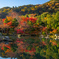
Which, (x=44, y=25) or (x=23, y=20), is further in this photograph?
(x=23, y=20)

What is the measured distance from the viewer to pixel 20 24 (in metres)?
30.8

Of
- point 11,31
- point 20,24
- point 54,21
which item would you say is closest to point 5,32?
point 11,31

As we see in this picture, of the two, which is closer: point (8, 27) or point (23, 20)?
point (8, 27)

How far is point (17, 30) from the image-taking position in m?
30.5

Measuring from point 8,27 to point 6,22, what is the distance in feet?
5.66

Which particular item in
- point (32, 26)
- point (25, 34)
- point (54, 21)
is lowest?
point (25, 34)

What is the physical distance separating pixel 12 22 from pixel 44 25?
29.2 feet

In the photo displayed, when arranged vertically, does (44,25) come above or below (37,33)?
above

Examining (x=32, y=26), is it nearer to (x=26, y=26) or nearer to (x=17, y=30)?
(x=26, y=26)

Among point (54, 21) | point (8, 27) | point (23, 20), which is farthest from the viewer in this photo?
point (23, 20)

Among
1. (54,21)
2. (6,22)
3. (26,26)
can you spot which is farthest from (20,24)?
(54,21)

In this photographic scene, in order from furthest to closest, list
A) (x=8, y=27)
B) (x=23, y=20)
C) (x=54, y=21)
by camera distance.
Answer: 1. (x=23, y=20)
2. (x=8, y=27)
3. (x=54, y=21)

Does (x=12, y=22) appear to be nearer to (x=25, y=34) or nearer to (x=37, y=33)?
(x=25, y=34)

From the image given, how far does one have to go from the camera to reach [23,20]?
32.9 meters
